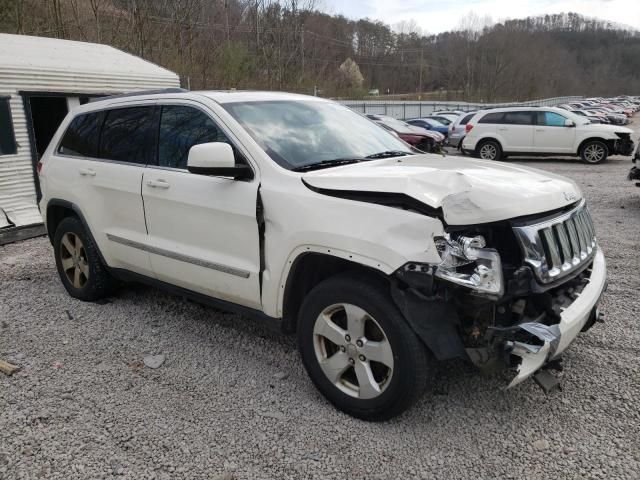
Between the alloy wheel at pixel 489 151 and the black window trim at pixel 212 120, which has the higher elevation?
the black window trim at pixel 212 120

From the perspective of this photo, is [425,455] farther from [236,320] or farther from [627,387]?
[236,320]

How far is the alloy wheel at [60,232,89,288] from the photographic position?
4775 millimetres

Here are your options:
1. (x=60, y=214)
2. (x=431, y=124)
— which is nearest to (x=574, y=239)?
(x=60, y=214)

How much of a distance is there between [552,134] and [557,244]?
570 inches

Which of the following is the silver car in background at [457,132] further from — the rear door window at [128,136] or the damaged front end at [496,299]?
the damaged front end at [496,299]

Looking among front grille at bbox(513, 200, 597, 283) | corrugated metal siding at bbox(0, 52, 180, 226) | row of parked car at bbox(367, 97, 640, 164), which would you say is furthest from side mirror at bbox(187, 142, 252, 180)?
row of parked car at bbox(367, 97, 640, 164)

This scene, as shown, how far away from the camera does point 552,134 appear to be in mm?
15828

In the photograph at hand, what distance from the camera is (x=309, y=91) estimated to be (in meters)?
40.8

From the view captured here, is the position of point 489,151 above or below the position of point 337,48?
below

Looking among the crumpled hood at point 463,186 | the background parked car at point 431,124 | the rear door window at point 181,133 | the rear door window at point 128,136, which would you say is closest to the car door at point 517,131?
the background parked car at point 431,124

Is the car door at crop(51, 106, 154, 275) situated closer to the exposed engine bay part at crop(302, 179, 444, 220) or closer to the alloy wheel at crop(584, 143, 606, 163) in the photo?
the exposed engine bay part at crop(302, 179, 444, 220)

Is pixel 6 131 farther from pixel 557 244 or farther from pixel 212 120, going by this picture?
pixel 557 244

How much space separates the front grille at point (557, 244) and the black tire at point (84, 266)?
11.5 feet

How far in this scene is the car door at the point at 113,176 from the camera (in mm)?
4043
